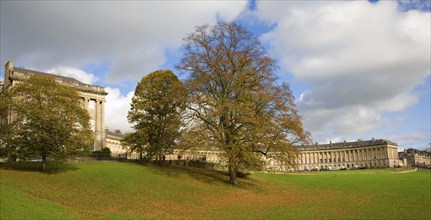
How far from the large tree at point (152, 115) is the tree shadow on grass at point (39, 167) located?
9.51 meters

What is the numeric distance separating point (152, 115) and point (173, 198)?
2020cm

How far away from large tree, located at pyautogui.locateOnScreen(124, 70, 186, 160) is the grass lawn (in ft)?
17.4

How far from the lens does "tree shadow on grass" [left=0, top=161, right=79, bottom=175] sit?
117 feet

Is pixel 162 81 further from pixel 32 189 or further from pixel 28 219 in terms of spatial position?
pixel 28 219

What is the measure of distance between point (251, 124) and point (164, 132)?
48.1 feet

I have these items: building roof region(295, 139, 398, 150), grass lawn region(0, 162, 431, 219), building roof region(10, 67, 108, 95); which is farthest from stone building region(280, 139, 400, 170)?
grass lawn region(0, 162, 431, 219)

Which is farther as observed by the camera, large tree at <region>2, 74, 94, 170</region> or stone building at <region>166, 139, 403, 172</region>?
stone building at <region>166, 139, 403, 172</region>

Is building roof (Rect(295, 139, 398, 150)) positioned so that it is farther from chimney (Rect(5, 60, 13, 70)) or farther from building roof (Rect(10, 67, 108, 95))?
chimney (Rect(5, 60, 13, 70))

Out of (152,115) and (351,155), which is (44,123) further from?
(351,155)

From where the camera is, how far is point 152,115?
48000 millimetres

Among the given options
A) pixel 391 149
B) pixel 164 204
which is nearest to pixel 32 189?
pixel 164 204

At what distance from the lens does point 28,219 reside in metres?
17.1

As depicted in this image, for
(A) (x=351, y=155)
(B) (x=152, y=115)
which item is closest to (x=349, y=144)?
(A) (x=351, y=155)

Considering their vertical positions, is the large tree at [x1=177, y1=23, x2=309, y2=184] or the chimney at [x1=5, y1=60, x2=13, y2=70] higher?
the chimney at [x1=5, y1=60, x2=13, y2=70]
